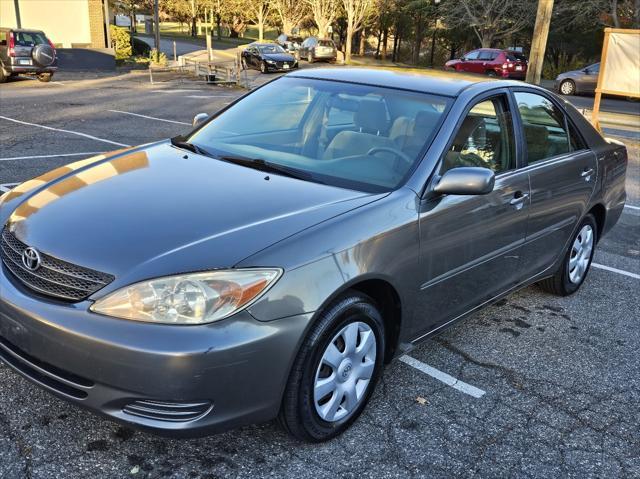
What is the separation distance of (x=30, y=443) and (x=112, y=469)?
0.41m

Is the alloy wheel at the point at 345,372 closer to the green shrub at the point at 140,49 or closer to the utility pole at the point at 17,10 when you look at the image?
the utility pole at the point at 17,10

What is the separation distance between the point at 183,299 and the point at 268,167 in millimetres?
1213

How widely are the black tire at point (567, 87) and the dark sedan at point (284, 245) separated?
22373 mm

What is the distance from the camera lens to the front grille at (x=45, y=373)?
2420 mm

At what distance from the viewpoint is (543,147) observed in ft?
13.6

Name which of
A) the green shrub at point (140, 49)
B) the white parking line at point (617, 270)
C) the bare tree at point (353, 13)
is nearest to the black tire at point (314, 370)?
the white parking line at point (617, 270)

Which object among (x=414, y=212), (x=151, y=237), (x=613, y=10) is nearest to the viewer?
(x=151, y=237)

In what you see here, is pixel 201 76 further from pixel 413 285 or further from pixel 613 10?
pixel 413 285

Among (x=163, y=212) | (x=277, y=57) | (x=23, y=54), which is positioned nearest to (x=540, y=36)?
(x=163, y=212)

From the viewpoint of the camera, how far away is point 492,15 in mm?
35469

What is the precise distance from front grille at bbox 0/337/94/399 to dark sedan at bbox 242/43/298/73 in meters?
27.4

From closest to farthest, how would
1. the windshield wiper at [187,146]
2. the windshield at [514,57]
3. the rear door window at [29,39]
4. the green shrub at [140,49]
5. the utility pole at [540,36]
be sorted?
the windshield wiper at [187,146] → the utility pole at [540,36] → the rear door window at [29,39] → the windshield at [514,57] → the green shrub at [140,49]

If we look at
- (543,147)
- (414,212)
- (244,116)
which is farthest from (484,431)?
(244,116)

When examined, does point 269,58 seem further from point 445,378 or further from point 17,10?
point 445,378
